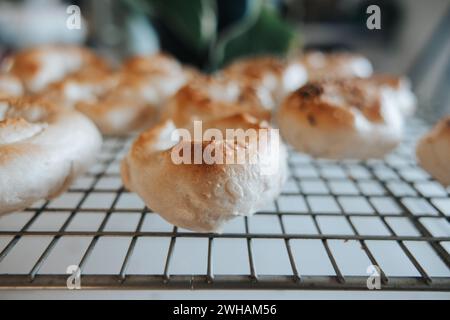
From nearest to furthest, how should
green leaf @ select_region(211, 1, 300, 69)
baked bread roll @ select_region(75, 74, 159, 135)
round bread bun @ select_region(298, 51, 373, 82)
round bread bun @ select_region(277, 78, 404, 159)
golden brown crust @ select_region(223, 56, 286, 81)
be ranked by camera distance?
round bread bun @ select_region(277, 78, 404, 159) < baked bread roll @ select_region(75, 74, 159, 135) < golden brown crust @ select_region(223, 56, 286, 81) < round bread bun @ select_region(298, 51, 373, 82) < green leaf @ select_region(211, 1, 300, 69)

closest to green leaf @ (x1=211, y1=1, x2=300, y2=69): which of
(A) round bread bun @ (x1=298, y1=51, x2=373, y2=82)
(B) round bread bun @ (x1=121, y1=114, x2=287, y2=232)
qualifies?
(A) round bread bun @ (x1=298, y1=51, x2=373, y2=82)

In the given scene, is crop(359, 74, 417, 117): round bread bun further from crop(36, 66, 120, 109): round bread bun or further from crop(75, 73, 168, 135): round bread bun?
crop(36, 66, 120, 109): round bread bun

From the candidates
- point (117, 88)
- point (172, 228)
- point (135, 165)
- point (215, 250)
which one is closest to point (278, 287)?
point (215, 250)

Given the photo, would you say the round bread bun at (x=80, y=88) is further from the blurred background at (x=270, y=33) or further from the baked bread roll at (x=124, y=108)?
the blurred background at (x=270, y=33)

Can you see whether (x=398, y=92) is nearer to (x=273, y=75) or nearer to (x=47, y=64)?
(x=273, y=75)

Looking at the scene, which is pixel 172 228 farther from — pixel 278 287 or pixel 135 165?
pixel 278 287

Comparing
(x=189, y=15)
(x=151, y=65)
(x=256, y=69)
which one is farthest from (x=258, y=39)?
(x=151, y=65)

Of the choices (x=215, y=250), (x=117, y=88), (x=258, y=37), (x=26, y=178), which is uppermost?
(x=258, y=37)
